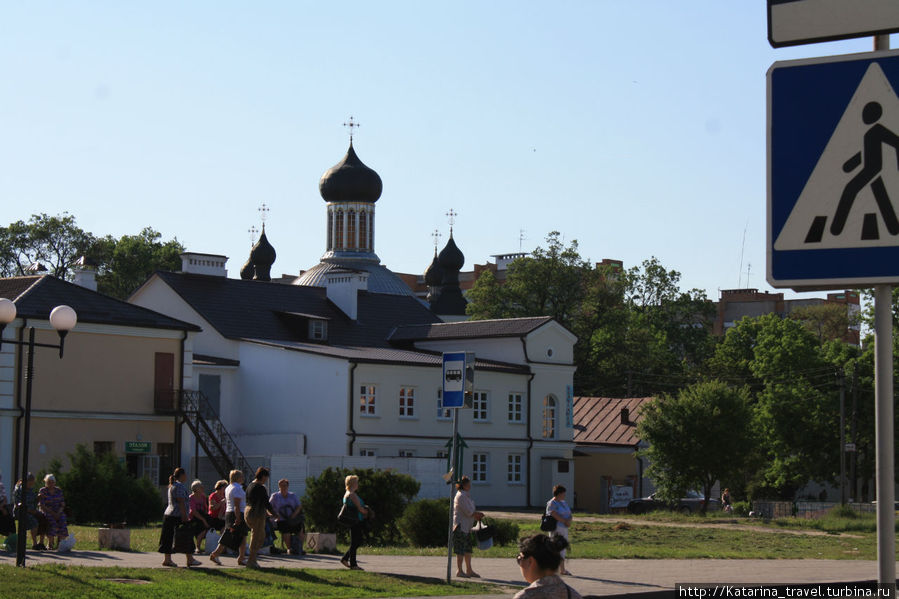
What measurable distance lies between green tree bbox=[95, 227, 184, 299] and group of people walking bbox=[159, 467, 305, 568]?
7408cm

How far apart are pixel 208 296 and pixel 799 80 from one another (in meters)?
54.6

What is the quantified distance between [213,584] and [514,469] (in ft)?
129

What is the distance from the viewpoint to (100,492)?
3209 centimetres

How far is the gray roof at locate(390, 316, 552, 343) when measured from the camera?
5801 cm

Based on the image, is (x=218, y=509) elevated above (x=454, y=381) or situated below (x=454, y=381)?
below

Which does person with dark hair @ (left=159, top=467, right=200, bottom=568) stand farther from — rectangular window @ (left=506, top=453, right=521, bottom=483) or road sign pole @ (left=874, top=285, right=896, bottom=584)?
rectangular window @ (left=506, top=453, right=521, bottom=483)

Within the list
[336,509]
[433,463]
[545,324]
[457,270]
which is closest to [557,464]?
[545,324]

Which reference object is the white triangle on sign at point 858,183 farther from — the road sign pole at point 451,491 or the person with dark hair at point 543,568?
the road sign pole at point 451,491

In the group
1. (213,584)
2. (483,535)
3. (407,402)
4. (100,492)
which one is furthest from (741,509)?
(213,584)

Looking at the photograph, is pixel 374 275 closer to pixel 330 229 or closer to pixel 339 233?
pixel 339 233

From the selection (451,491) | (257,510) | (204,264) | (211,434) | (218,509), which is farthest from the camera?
(204,264)

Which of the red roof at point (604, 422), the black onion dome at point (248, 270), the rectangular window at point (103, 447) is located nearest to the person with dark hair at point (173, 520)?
the rectangular window at point (103, 447)

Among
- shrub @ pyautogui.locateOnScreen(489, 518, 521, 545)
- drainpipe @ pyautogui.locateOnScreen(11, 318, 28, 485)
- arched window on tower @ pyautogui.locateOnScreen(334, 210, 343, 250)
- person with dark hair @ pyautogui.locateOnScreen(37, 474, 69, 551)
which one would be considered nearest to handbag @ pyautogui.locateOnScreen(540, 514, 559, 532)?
shrub @ pyautogui.locateOnScreen(489, 518, 521, 545)

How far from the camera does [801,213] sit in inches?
173
